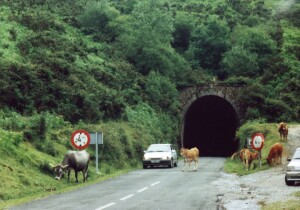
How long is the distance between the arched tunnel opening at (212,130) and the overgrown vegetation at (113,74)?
4719 mm

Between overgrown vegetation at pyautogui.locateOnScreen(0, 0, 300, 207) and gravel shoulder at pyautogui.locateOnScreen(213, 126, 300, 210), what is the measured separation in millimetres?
7127

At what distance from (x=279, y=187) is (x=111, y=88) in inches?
1142

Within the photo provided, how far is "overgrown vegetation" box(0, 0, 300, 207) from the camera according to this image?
1109 inches

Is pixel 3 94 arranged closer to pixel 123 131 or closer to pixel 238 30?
pixel 123 131

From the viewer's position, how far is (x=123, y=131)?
37.1 m

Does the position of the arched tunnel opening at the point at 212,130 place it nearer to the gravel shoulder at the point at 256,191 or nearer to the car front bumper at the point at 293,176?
the gravel shoulder at the point at 256,191

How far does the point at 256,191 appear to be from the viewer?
1753 cm

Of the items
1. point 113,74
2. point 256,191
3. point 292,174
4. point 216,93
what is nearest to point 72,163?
point 256,191

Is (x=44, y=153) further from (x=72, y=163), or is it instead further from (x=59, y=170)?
(x=59, y=170)

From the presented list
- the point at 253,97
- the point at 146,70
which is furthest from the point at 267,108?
the point at 146,70

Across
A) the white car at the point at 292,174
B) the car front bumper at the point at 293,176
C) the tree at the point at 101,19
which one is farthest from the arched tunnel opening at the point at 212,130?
the car front bumper at the point at 293,176

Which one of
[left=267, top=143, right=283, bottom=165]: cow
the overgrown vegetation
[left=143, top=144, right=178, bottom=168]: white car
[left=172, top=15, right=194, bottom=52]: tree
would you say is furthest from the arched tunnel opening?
[left=267, top=143, right=283, bottom=165]: cow

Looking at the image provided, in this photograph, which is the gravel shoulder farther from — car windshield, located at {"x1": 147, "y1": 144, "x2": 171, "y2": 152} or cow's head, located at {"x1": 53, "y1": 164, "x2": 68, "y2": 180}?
car windshield, located at {"x1": 147, "y1": 144, "x2": 171, "y2": 152}

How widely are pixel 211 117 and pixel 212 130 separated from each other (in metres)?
2.41
